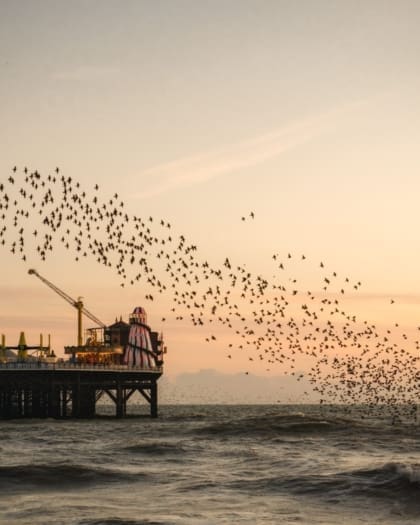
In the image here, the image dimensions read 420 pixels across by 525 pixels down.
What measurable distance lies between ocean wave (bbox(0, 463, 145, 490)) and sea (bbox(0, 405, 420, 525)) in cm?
5

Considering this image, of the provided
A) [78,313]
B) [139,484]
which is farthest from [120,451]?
[78,313]

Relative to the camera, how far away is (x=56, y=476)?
3953 cm

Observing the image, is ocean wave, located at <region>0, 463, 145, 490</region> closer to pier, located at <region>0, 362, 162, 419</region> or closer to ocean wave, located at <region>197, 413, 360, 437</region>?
ocean wave, located at <region>197, 413, 360, 437</region>

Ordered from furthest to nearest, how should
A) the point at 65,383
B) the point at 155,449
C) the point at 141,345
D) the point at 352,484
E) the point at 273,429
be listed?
the point at 141,345, the point at 65,383, the point at 273,429, the point at 155,449, the point at 352,484

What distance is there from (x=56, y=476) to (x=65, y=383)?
207 feet

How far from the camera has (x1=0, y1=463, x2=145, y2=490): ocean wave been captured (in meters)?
37.6

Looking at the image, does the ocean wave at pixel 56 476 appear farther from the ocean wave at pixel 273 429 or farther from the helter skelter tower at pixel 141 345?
the helter skelter tower at pixel 141 345

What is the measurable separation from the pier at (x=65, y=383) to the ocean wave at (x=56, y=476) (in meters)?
57.7

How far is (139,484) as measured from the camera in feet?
123

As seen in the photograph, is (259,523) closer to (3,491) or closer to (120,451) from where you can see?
(3,491)

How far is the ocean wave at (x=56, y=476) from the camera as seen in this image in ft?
123

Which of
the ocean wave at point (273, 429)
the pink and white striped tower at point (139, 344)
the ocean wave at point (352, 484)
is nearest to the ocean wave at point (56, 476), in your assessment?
the ocean wave at point (352, 484)

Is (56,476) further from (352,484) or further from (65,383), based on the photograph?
(65,383)

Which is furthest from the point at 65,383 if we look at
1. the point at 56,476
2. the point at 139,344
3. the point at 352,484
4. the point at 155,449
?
the point at 352,484
